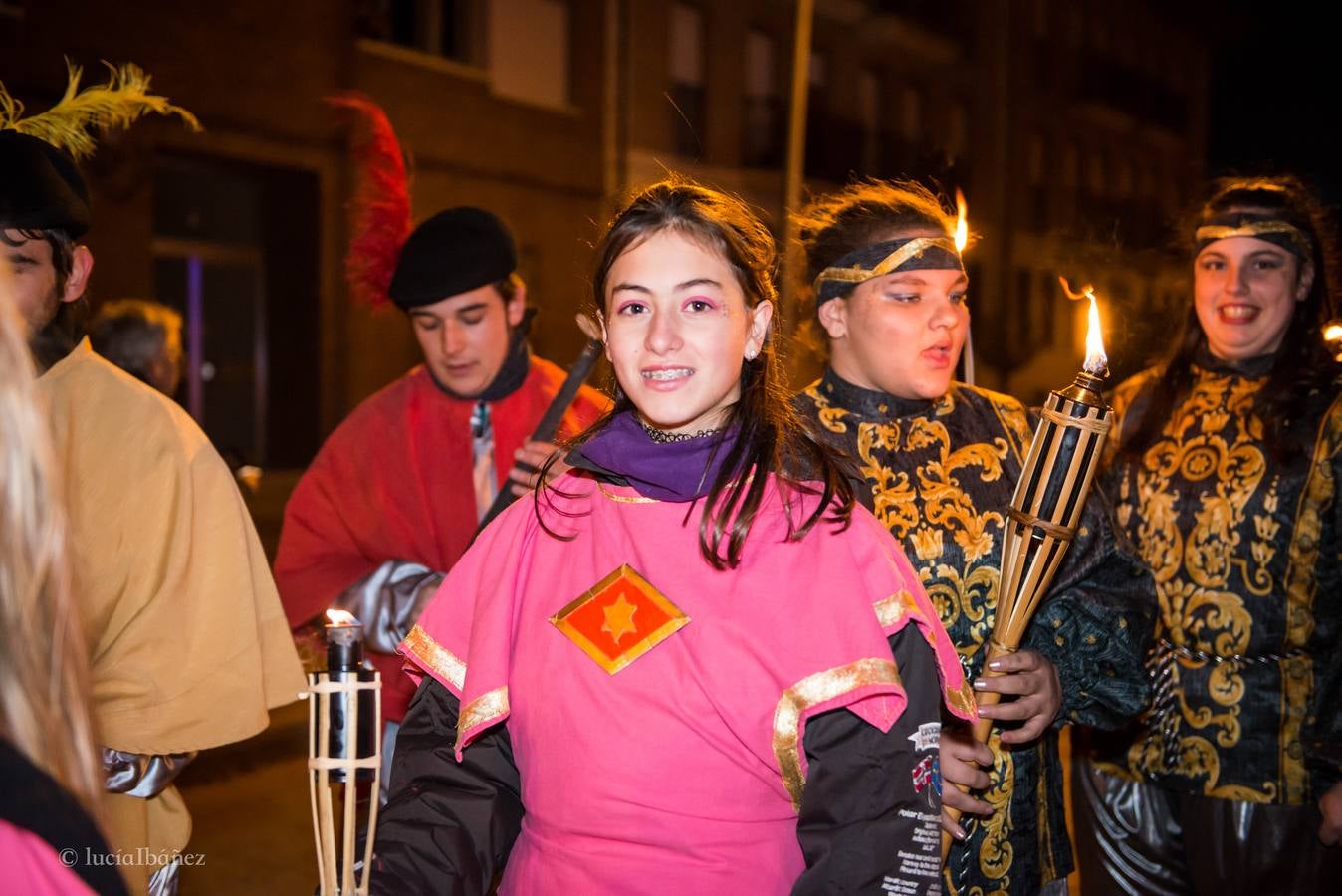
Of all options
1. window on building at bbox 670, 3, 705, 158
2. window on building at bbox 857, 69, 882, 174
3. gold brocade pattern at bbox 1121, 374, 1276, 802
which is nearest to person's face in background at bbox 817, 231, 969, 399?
gold brocade pattern at bbox 1121, 374, 1276, 802

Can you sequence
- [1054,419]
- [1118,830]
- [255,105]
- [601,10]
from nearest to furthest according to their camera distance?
[1054,419] < [1118,830] < [255,105] < [601,10]

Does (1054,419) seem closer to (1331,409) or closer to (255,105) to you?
(1331,409)

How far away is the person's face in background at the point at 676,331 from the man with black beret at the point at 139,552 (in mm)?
1143

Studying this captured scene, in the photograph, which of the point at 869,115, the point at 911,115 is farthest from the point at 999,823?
the point at 911,115

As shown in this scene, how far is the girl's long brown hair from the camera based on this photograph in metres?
1.10

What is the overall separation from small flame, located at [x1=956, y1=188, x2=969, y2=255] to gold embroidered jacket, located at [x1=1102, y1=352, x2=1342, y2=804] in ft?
3.58

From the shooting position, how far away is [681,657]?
1.90 metres

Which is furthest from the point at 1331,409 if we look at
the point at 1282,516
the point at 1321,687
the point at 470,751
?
the point at 470,751

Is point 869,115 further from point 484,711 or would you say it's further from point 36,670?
point 36,670

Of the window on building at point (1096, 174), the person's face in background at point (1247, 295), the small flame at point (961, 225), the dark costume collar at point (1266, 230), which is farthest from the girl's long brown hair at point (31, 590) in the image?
the window on building at point (1096, 174)

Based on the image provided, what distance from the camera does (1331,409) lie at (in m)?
3.39

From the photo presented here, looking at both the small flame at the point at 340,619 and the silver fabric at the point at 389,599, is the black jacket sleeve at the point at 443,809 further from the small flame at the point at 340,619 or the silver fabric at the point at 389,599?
the silver fabric at the point at 389,599

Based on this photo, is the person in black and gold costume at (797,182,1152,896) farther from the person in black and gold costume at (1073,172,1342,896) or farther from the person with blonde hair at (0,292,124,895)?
the person with blonde hair at (0,292,124,895)

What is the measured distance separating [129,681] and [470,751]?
0.92m
